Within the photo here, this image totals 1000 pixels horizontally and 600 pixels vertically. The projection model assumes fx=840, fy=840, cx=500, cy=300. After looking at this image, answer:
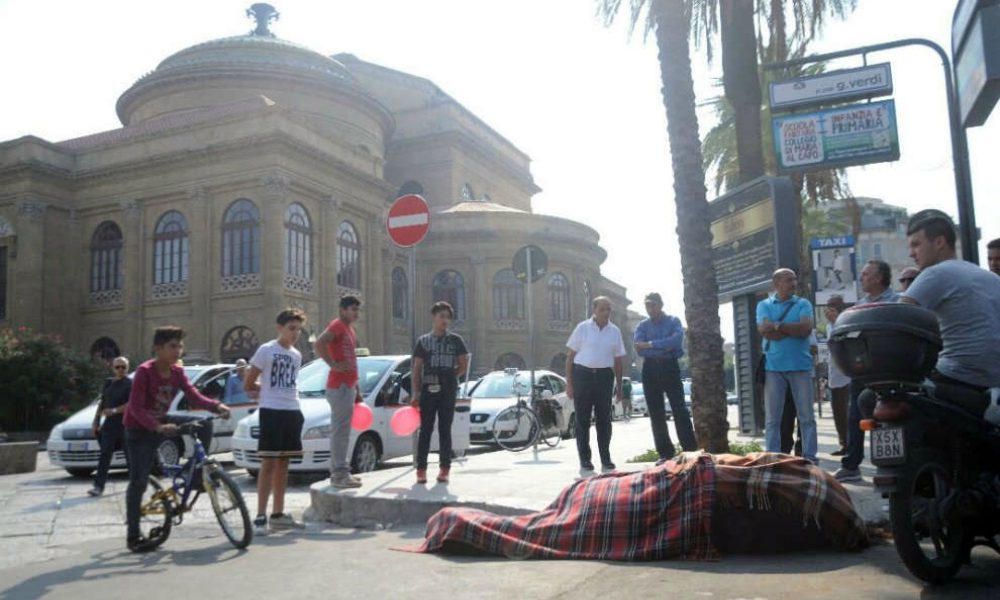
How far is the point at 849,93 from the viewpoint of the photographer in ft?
36.0

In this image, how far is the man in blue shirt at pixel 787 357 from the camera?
766 centimetres

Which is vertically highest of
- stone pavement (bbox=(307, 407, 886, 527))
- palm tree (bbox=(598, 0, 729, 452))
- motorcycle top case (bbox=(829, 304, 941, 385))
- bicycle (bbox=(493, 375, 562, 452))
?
palm tree (bbox=(598, 0, 729, 452))

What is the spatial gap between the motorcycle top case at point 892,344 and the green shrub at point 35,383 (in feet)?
74.7

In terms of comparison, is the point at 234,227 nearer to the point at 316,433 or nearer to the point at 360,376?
the point at 360,376

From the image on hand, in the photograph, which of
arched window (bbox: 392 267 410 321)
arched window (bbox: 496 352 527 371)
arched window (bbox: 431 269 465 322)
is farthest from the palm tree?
arched window (bbox: 496 352 527 371)

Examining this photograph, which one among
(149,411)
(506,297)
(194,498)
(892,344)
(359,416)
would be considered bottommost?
(194,498)

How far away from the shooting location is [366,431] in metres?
11.1

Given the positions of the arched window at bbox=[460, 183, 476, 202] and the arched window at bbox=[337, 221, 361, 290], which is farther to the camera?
the arched window at bbox=[460, 183, 476, 202]

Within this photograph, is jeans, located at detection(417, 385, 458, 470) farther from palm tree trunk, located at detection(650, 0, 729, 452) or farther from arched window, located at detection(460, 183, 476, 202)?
arched window, located at detection(460, 183, 476, 202)

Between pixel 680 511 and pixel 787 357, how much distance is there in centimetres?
322

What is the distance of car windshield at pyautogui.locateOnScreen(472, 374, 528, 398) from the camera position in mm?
16750

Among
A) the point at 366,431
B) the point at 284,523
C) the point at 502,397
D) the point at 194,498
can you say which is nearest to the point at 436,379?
the point at 284,523

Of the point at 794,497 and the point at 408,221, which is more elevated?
the point at 408,221

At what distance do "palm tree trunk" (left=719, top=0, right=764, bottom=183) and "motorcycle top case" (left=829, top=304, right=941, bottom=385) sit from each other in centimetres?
909
